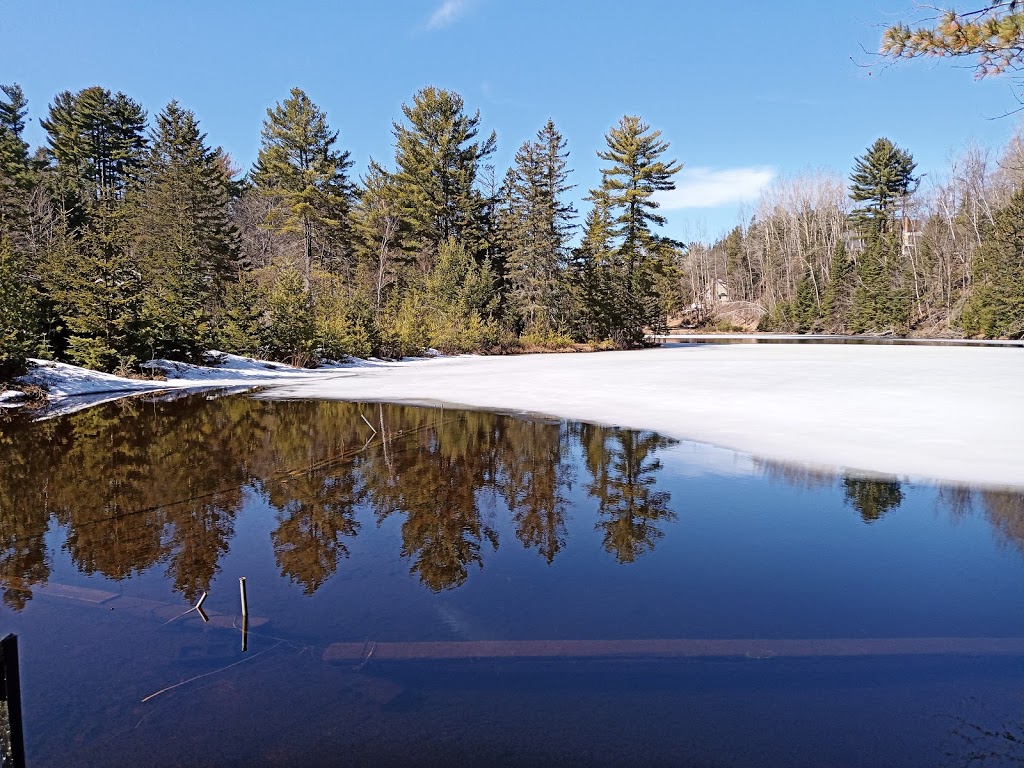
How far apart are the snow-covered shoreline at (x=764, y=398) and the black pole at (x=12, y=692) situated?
712 centimetres

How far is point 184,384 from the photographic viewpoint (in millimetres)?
16547

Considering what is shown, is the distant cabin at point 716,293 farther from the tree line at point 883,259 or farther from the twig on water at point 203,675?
the twig on water at point 203,675

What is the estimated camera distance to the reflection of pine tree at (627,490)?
4762 mm

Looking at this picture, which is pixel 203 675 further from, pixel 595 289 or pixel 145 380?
pixel 595 289

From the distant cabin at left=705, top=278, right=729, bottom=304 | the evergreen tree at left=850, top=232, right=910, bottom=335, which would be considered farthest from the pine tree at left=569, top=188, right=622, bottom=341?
the distant cabin at left=705, top=278, right=729, bottom=304

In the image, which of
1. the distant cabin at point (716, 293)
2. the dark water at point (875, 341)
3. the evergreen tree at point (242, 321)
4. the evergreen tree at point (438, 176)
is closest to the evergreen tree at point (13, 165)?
the evergreen tree at point (242, 321)

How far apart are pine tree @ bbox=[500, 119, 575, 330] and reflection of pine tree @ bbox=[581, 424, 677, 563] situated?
85.6 feet

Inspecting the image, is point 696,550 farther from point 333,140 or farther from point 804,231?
point 804,231

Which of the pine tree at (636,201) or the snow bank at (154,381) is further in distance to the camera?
the pine tree at (636,201)

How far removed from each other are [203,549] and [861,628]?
172 inches

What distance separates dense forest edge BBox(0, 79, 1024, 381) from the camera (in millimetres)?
18891

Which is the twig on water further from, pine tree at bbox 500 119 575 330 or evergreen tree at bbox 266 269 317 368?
pine tree at bbox 500 119 575 330

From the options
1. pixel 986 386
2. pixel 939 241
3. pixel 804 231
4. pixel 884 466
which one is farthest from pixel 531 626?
pixel 804 231

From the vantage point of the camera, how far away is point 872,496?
5832mm
